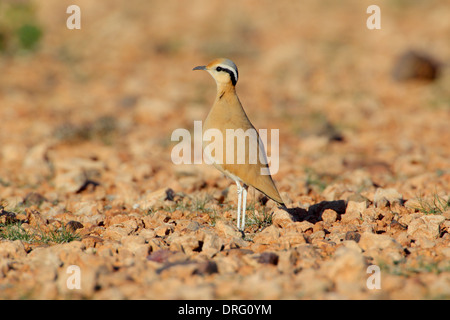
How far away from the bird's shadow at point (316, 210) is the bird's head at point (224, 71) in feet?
4.27

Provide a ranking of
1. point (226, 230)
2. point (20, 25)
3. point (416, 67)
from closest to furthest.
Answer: point (226, 230) → point (416, 67) → point (20, 25)

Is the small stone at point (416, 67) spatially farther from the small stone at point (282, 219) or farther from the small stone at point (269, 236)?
the small stone at point (269, 236)

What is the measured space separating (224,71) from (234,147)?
2.23ft

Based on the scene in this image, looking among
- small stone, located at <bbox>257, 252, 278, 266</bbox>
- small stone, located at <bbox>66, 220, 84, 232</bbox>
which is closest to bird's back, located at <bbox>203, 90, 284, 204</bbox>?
small stone, located at <bbox>257, 252, 278, 266</bbox>

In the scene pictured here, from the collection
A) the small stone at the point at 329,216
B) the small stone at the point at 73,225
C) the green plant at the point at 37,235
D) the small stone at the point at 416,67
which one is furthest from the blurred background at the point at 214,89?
the green plant at the point at 37,235

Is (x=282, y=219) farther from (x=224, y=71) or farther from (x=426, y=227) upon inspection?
(x=224, y=71)

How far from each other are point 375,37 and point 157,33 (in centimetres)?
593

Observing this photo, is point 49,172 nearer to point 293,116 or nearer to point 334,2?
point 293,116

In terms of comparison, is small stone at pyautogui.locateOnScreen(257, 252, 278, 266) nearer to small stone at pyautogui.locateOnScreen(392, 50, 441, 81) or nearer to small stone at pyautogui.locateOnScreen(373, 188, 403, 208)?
small stone at pyautogui.locateOnScreen(373, 188, 403, 208)

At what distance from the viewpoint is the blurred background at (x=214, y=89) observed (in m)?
7.28

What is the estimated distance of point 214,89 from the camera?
11.7 m

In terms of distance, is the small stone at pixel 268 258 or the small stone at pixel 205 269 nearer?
the small stone at pixel 205 269

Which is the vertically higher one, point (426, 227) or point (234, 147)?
point (234, 147)

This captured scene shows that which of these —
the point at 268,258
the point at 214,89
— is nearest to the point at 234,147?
the point at 268,258
